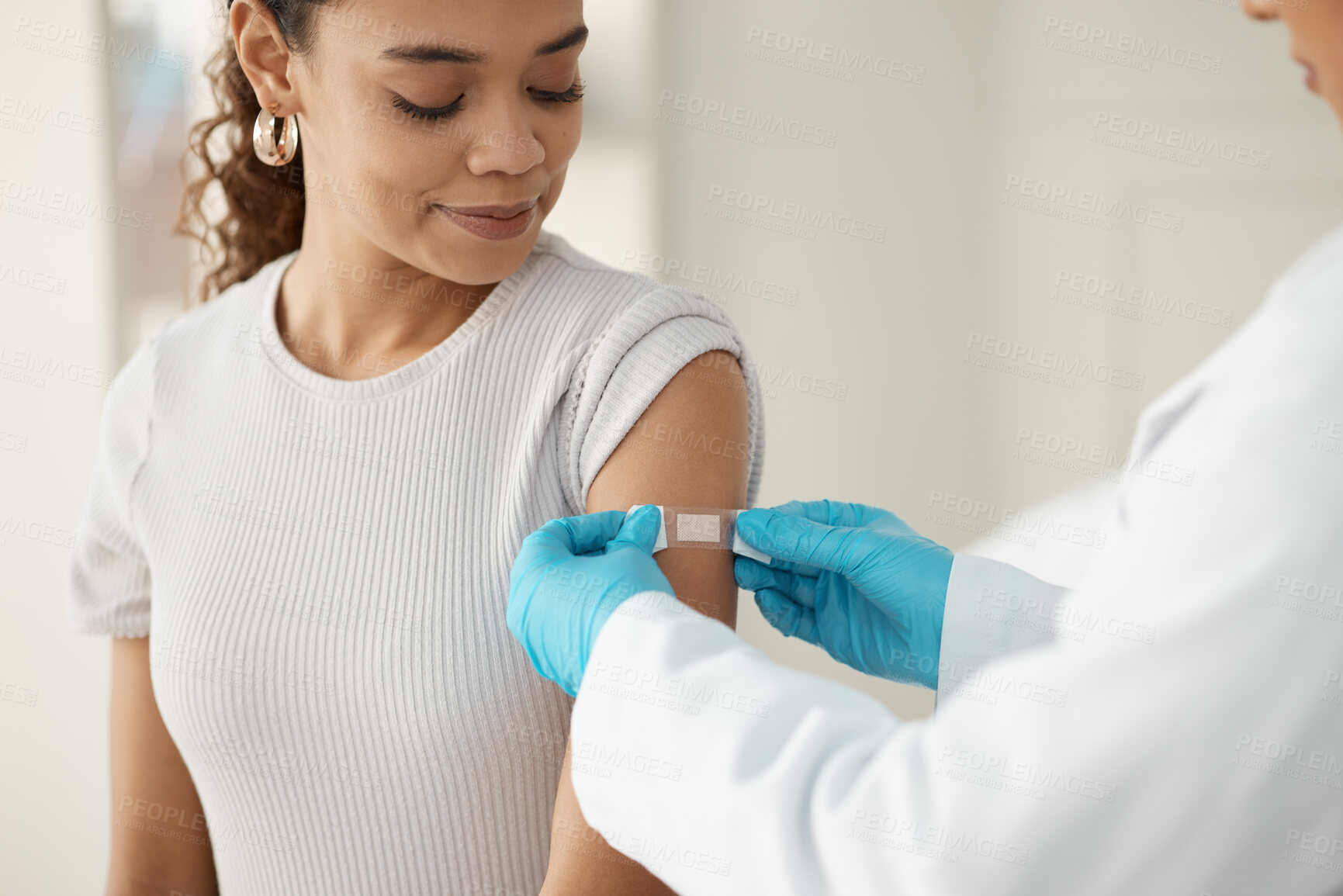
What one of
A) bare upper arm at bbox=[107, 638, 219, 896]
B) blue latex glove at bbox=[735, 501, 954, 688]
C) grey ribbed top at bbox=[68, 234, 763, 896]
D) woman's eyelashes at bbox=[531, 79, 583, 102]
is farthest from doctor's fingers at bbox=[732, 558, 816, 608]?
bare upper arm at bbox=[107, 638, 219, 896]

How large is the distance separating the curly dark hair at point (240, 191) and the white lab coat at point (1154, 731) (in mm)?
1007

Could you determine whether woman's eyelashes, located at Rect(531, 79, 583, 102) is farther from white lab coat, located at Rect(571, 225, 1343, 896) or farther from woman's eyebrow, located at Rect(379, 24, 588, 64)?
white lab coat, located at Rect(571, 225, 1343, 896)

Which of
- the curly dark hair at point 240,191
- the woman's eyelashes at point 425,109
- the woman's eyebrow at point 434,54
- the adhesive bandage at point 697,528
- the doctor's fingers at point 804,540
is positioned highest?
the woman's eyebrow at point 434,54

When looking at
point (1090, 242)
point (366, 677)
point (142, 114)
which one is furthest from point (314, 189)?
point (1090, 242)

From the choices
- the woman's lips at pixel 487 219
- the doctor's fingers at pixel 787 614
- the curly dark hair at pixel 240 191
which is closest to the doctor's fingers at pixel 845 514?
the doctor's fingers at pixel 787 614

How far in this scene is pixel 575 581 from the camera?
0.85 meters

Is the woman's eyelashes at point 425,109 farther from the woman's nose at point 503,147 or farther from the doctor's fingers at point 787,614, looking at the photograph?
the doctor's fingers at point 787,614

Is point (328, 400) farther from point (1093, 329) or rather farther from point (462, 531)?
point (1093, 329)

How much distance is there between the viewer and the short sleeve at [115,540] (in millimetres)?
1226

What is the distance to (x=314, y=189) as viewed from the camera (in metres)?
1.19

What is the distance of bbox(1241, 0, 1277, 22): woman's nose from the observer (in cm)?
62

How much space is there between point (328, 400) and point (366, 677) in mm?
318

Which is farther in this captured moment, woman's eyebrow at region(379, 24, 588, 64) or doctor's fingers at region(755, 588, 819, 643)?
doctor's fingers at region(755, 588, 819, 643)

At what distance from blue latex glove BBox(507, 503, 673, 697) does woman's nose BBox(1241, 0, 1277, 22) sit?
58cm
